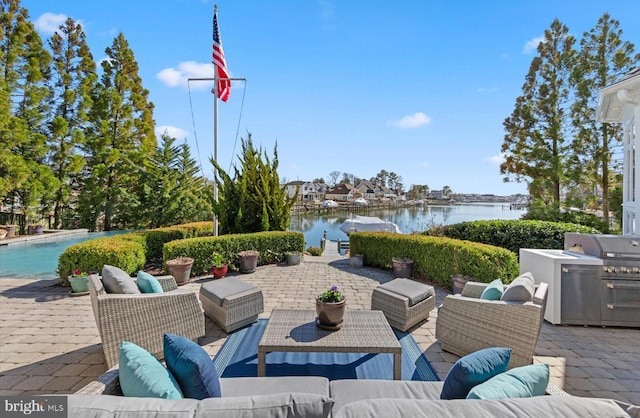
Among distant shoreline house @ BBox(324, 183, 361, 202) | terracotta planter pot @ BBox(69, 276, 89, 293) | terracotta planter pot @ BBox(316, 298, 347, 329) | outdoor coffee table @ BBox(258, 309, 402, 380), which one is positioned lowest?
terracotta planter pot @ BBox(69, 276, 89, 293)

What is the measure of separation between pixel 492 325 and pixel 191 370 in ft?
9.09

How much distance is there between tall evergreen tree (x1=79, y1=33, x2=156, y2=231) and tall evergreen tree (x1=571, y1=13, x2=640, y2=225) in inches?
747

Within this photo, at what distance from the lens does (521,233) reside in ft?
21.5

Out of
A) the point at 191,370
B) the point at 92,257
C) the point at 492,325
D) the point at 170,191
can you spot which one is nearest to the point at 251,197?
the point at 92,257

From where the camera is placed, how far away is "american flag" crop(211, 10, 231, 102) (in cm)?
750

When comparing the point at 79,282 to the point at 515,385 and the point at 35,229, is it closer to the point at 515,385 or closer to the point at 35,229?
the point at 515,385

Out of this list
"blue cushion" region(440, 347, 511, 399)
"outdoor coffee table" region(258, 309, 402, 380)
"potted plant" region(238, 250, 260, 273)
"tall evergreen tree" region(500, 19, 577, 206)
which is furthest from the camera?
"tall evergreen tree" region(500, 19, 577, 206)

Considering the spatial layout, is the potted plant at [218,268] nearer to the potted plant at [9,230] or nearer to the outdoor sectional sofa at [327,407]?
the outdoor sectional sofa at [327,407]

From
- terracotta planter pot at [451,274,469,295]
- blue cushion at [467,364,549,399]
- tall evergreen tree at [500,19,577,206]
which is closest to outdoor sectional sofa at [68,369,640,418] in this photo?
blue cushion at [467,364,549,399]

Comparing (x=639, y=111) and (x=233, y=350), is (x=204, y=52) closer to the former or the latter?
(x=233, y=350)

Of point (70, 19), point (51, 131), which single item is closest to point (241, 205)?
point (51, 131)

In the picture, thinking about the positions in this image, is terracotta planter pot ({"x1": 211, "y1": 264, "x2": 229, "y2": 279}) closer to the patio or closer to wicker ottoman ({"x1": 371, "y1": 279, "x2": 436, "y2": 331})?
the patio

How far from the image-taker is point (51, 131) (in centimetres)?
1308

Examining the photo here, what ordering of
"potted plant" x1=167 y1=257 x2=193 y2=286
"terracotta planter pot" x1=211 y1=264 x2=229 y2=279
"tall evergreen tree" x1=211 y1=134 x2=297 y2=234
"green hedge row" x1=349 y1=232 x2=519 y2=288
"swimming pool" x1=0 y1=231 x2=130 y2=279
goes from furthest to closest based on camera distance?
"tall evergreen tree" x1=211 y1=134 x2=297 y2=234, "swimming pool" x1=0 y1=231 x2=130 y2=279, "terracotta planter pot" x1=211 y1=264 x2=229 y2=279, "potted plant" x1=167 y1=257 x2=193 y2=286, "green hedge row" x1=349 y1=232 x2=519 y2=288
